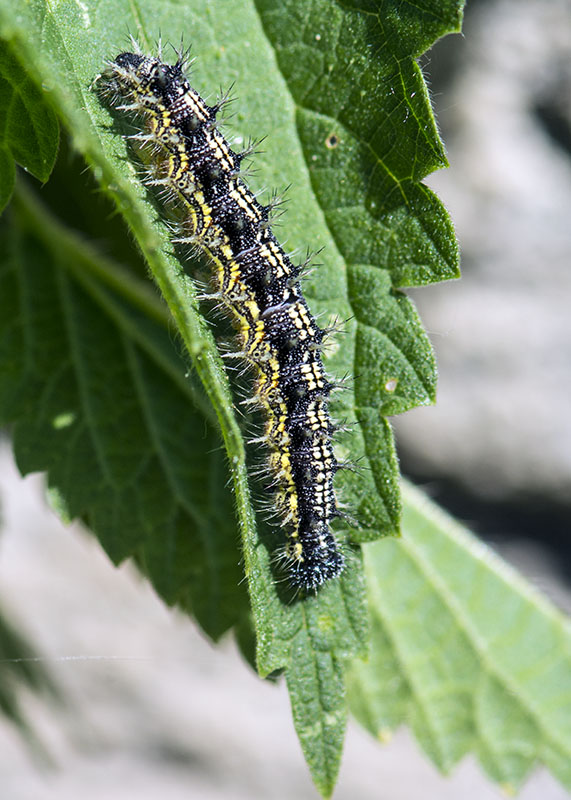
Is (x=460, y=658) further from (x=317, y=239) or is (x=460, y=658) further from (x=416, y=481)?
(x=416, y=481)

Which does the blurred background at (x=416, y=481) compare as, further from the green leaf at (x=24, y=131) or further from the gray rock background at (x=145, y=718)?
the green leaf at (x=24, y=131)

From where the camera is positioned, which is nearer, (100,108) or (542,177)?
(100,108)

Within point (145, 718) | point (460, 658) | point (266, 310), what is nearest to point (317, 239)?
point (266, 310)

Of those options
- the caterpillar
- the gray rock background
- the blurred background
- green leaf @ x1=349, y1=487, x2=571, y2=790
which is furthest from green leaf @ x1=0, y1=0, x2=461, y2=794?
the gray rock background

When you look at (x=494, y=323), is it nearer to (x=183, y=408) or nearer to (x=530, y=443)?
(x=530, y=443)

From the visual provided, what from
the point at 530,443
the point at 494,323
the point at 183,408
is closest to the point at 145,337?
the point at 183,408

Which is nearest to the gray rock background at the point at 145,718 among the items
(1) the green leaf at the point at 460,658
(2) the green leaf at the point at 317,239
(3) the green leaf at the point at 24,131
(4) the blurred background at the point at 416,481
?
(4) the blurred background at the point at 416,481
